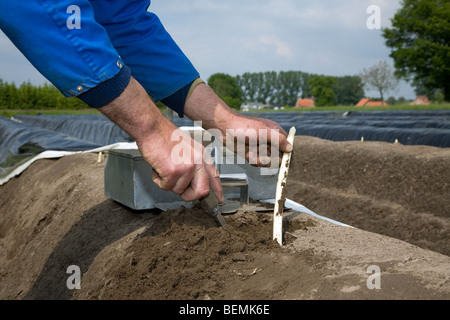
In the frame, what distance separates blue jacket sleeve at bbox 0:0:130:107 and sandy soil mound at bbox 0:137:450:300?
960mm

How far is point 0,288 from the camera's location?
3.40 metres

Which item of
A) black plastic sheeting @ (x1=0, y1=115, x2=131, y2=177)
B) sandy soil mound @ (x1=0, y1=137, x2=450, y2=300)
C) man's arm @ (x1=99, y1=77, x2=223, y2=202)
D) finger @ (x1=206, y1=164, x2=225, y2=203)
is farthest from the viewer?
black plastic sheeting @ (x1=0, y1=115, x2=131, y2=177)

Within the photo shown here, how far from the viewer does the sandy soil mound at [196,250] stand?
1.76 m

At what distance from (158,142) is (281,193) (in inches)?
33.2

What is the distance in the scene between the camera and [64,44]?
4.01 ft

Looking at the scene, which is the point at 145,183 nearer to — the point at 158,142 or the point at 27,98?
the point at 158,142

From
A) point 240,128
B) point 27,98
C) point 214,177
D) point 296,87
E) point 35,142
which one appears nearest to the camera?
point 214,177

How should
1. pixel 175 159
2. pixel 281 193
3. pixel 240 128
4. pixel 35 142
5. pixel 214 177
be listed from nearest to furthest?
pixel 175 159, pixel 214 177, pixel 240 128, pixel 281 193, pixel 35 142

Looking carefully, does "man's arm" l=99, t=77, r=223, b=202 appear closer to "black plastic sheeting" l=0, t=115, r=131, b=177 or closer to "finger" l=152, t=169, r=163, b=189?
"finger" l=152, t=169, r=163, b=189

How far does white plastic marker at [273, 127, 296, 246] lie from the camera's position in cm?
197

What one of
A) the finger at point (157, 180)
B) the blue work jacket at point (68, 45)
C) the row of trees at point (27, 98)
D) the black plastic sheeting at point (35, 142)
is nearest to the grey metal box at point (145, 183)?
the finger at point (157, 180)

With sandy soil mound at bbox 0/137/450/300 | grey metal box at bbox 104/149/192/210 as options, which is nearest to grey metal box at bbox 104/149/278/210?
grey metal box at bbox 104/149/192/210

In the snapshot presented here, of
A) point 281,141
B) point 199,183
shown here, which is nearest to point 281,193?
point 281,141
